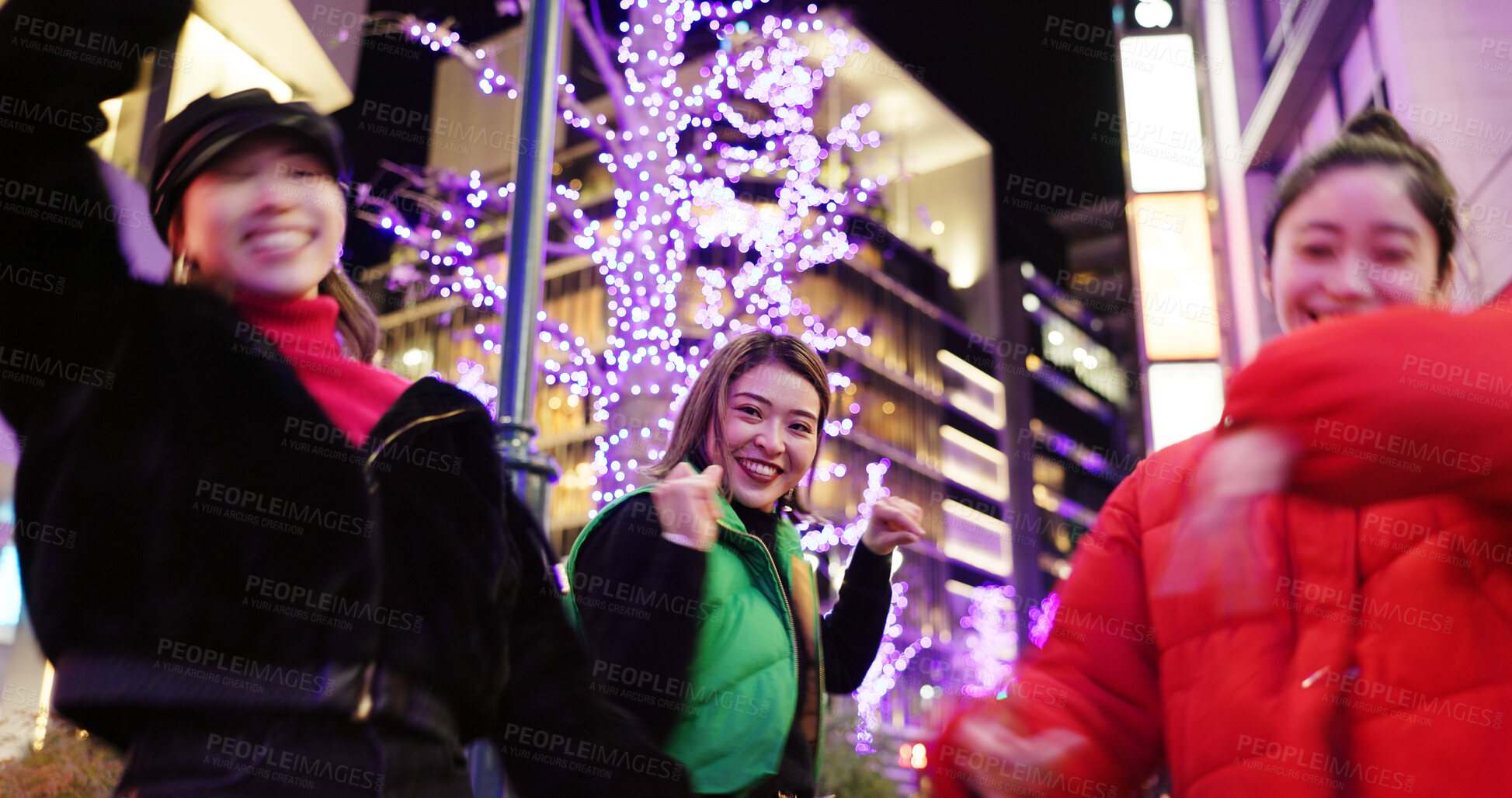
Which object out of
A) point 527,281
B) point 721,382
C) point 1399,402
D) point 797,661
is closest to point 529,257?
point 527,281

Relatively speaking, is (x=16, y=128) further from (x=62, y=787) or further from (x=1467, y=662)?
(x=62, y=787)

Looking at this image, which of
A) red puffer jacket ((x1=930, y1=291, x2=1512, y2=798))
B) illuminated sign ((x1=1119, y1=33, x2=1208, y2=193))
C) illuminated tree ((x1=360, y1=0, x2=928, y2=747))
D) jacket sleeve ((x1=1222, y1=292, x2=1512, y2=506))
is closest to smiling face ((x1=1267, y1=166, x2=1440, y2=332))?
red puffer jacket ((x1=930, y1=291, x2=1512, y2=798))

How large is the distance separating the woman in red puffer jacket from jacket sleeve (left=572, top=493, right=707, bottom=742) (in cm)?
66

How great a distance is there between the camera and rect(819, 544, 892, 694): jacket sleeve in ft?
9.74

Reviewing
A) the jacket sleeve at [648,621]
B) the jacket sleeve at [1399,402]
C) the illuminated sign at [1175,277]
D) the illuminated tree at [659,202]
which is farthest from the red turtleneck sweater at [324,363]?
the illuminated sign at [1175,277]

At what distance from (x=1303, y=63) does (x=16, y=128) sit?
7.39 metres

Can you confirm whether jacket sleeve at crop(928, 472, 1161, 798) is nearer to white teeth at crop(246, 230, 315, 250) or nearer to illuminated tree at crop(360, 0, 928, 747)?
white teeth at crop(246, 230, 315, 250)

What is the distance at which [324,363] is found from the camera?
139 cm

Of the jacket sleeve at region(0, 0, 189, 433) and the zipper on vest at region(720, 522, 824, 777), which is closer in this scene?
the jacket sleeve at region(0, 0, 189, 433)

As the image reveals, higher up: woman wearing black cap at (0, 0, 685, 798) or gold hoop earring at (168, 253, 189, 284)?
gold hoop earring at (168, 253, 189, 284)

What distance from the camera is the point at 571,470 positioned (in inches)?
1382

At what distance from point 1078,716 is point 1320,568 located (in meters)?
0.44

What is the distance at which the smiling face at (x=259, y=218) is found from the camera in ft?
4.37

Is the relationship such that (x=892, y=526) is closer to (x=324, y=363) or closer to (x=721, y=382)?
(x=721, y=382)
